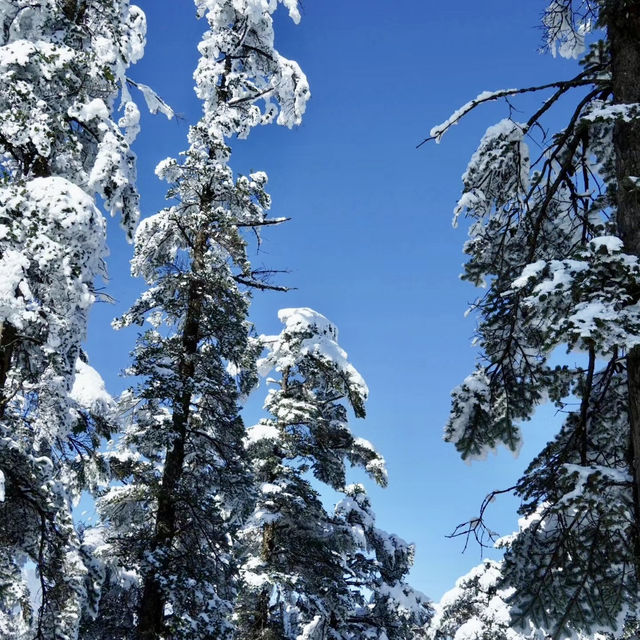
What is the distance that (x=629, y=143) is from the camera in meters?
5.40

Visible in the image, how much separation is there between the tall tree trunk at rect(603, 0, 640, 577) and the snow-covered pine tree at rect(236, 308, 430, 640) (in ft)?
26.8

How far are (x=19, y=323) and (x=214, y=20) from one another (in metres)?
10.8

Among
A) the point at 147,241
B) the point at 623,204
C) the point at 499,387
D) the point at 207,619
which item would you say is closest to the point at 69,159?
the point at 147,241

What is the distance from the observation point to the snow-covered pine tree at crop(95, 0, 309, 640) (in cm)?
971

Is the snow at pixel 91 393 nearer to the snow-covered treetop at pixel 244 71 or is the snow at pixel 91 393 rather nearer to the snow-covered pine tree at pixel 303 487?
the snow-covered pine tree at pixel 303 487

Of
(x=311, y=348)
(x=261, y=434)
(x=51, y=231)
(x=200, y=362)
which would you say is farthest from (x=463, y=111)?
(x=261, y=434)

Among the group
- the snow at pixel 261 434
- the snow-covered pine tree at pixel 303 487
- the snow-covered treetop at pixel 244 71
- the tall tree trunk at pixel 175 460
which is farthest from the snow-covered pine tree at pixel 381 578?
the snow-covered treetop at pixel 244 71

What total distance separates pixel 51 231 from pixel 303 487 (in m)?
9.61

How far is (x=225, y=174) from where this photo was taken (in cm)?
1208

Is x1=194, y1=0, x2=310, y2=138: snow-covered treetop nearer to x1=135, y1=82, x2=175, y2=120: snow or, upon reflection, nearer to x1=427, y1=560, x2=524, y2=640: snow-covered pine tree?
x1=135, y1=82, x2=175, y2=120: snow

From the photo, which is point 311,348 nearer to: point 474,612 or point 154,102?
point 154,102

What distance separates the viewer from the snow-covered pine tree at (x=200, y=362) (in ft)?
31.9

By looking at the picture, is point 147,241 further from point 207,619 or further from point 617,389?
point 617,389

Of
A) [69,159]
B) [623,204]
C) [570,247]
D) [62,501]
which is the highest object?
[69,159]
